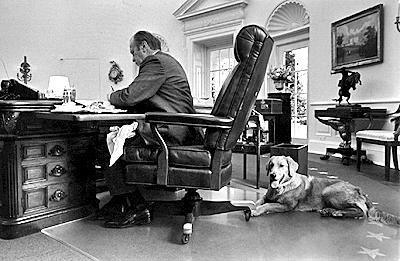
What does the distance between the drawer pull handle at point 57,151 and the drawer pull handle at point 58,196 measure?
0.23 m

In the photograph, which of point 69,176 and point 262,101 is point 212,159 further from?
point 262,101

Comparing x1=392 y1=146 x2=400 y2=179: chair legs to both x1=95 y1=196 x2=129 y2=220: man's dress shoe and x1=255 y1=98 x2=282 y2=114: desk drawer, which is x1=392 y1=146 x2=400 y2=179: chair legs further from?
x1=95 y1=196 x2=129 y2=220: man's dress shoe

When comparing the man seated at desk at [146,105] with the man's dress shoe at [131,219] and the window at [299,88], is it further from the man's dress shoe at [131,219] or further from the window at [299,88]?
the window at [299,88]

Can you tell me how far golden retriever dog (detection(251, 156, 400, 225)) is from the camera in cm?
258

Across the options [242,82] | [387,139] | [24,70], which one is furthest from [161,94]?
[24,70]

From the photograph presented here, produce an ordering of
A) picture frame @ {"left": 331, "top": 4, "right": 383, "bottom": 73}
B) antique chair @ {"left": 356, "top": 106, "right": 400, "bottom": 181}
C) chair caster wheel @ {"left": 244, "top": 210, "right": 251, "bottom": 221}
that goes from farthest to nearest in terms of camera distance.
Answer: picture frame @ {"left": 331, "top": 4, "right": 383, "bottom": 73}
antique chair @ {"left": 356, "top": 106, "right": 400, "bottom": 181}
chair caster wheel @ {"left": 244, "top": 210, "right": 251, "bottom": 221}

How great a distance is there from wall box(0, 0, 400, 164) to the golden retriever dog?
260cm

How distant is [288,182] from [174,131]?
0.87 meters

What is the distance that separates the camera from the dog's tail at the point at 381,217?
241cm

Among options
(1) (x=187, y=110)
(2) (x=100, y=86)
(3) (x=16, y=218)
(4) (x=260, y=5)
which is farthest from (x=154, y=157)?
(2) (x=100, y=86)

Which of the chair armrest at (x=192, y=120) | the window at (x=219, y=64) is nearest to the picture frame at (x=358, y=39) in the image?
the window at (x=219, y=64)

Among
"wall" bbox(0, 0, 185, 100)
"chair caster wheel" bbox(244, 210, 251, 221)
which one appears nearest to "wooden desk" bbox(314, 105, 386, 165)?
"chair caster wheel" bbox(244, 210, 251, 221)

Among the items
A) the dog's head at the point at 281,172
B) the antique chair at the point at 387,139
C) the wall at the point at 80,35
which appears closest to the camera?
the dog's head at the point at 281,172

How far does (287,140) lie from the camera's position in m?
6.12
